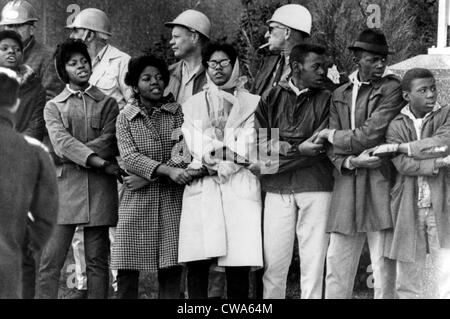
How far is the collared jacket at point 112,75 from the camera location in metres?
8.76

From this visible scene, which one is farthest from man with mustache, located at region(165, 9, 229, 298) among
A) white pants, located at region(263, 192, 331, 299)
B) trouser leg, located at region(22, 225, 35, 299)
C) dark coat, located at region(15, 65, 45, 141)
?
trouser leg, located at region(22, 225, 35, 299)

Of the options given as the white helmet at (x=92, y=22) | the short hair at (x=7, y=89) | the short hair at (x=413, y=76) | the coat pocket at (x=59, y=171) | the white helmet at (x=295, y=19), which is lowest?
the coat pocket at (x=59, y=171)

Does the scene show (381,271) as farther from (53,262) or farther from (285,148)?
(53,262)

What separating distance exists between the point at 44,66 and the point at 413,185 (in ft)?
8.68

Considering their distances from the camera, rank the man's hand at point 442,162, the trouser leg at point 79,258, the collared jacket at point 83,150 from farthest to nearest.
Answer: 1. the trouser leg at point 79,258
2. the collared jacket at point 83,150
3. the man's hand at point 442,162

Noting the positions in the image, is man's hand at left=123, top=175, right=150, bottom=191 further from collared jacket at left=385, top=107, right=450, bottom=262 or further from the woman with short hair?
collared jacket at left=385, top=107, right=450, bottom=262

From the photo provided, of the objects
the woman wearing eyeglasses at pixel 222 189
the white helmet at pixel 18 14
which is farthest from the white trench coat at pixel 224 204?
the white helmet at pixel 18 14

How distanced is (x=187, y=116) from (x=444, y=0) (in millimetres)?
1744

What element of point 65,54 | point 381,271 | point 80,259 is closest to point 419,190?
point 381,271

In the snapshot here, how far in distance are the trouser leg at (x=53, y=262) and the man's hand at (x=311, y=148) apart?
4.85ft

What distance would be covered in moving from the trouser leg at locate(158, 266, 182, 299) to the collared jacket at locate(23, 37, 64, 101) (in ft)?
4.78

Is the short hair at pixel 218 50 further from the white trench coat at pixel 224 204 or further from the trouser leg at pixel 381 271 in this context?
the trouser leg at pixel 381 271

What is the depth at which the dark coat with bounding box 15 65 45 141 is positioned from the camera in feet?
27.4
